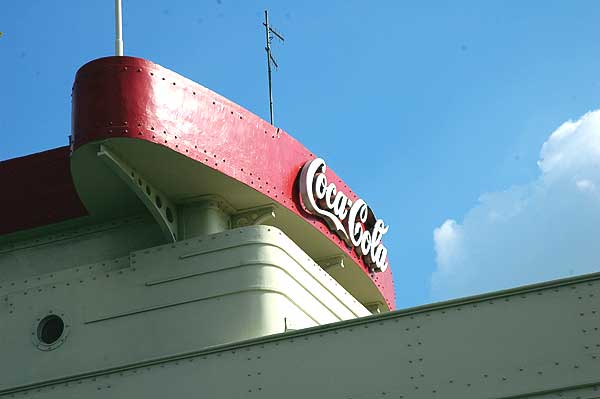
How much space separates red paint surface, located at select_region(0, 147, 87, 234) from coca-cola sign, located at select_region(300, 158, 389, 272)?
398cm

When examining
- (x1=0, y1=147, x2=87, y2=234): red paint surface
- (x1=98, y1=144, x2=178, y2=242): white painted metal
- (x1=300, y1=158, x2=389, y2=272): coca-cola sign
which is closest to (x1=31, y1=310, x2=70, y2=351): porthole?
(x1=0, y1=147, x2=87, y2=234): red paint surface

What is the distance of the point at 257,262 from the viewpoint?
14.6 m

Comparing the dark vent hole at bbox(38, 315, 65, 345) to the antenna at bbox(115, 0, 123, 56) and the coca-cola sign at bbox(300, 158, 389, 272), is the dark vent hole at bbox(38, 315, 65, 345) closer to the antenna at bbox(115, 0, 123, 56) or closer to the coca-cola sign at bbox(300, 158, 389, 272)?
the antenna at bbox(115, 0, 123, 56)

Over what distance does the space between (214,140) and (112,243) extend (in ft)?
8.51

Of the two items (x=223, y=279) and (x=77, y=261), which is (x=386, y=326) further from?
(x=77, y=261)

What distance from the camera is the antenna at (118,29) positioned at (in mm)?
15461

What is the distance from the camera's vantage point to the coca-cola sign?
56.6ft

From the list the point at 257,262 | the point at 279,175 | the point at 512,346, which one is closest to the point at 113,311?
the point at 257,262

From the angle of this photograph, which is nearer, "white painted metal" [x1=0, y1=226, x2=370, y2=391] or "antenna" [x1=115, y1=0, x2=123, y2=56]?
"white painted metal" [x1=0, y1=226, x2=370, y2=391]

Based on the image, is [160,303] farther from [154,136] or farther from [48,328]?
[154,136]

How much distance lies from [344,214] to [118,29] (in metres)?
5.60

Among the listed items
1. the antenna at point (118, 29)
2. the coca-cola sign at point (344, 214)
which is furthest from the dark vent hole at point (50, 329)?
the coca-cola sign at point (344, 214)

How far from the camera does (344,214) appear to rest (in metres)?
18.6

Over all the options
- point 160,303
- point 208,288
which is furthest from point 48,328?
point 208,288
